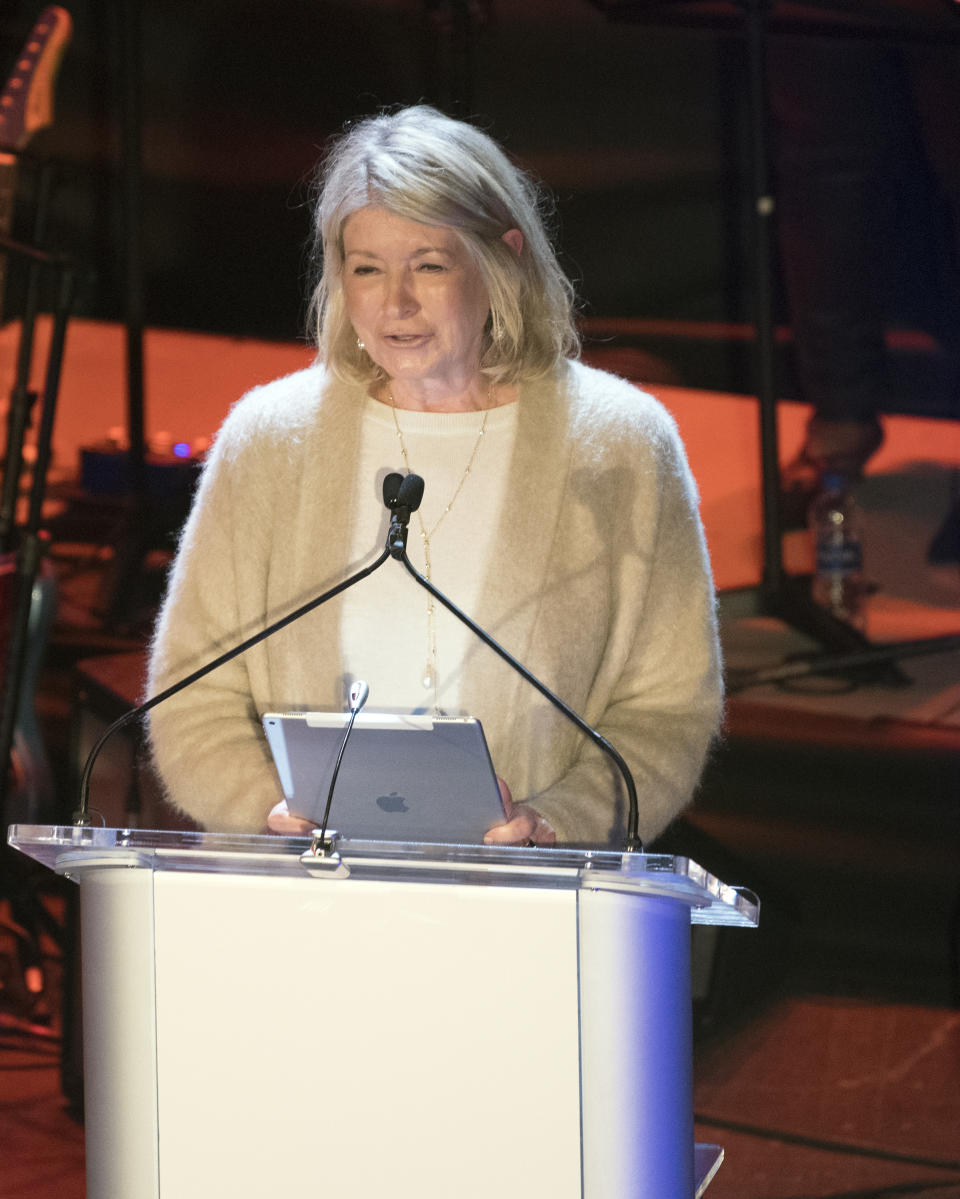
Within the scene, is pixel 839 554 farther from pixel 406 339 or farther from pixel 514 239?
pixel 406 339

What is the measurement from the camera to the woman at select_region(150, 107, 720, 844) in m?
1.75

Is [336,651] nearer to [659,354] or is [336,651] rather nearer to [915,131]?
[659,354]

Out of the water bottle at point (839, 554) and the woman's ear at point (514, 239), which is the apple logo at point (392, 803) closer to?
the woman's ear at point (514, 239)

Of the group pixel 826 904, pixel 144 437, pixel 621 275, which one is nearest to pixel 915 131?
pixel 621 275

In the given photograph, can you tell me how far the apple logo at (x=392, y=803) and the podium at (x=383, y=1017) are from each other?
18 cm

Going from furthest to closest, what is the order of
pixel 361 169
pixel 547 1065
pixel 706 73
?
pixel 706 73
pixel 361 169
pixel 547 1065

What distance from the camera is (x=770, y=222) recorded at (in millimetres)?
3109

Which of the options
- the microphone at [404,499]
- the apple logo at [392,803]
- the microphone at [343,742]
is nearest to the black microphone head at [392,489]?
the microphone at [404,499]

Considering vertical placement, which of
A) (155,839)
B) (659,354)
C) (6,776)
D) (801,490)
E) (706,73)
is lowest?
(6,776)

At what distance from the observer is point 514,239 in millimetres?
1828

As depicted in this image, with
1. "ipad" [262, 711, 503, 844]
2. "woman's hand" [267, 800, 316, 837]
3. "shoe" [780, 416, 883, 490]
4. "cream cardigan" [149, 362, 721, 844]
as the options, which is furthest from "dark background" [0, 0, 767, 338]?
"ipad" [262, 711, 503, 844]

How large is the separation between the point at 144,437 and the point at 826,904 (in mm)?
1850

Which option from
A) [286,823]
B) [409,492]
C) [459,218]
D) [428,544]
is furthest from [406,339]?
[286,823]

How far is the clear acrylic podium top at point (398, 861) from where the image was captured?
1191 mm
